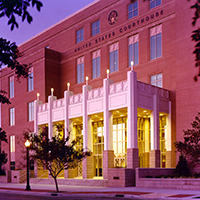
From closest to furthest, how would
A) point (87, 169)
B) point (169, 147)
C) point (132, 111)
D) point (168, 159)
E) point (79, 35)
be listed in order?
1. point (132, 111)
2. point (168, 159)
3. point (169, 147)
4. point (87, 169)
5. point (79, 35)

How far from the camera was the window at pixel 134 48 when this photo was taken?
40594 mm

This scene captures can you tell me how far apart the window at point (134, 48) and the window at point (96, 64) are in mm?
5446

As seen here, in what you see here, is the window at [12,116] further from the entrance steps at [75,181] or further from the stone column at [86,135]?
the stone column at [86,135]

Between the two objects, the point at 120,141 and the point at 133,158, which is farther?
the point at 120,141

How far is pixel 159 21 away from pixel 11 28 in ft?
116

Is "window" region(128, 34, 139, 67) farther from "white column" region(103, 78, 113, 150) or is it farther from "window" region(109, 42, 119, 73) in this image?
"white column" region(103, 78, 113, 150)

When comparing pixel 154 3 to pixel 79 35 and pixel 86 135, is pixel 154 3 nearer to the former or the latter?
pixel 79 35

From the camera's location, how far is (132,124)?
3186 cm

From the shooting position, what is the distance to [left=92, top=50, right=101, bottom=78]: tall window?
45281mm

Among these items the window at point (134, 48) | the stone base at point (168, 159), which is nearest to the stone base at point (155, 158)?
the stone base at point (168, 159)

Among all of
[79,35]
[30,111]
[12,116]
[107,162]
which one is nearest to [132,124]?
[107,162]

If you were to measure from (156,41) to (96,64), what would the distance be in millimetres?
9812

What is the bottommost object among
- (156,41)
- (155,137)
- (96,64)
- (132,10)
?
(155,137)

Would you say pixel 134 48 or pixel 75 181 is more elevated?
pixel 134 48
